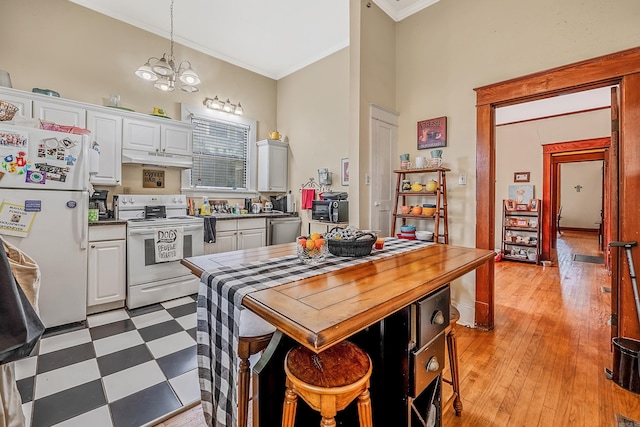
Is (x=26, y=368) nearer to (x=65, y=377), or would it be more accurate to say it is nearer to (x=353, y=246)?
(x=65, y=377)

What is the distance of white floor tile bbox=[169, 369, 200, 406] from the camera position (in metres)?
1.68

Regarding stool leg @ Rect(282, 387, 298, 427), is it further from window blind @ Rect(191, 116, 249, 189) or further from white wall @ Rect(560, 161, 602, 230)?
white wall @ Rect(560, 161, 602, 230)

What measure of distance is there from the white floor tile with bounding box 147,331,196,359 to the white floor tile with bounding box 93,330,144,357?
150mm

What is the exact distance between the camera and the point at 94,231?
272 centimetres

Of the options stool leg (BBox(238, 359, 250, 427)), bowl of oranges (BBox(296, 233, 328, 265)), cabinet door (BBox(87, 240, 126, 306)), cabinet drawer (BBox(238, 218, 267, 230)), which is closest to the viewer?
stool leg (BBox(238, 359, 250, 427))

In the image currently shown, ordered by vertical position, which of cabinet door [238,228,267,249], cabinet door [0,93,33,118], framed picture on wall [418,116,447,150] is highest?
cabinet door [0,93,33,118]

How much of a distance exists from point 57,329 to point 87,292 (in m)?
0.35

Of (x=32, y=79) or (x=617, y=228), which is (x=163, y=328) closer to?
(x=32, y=79)

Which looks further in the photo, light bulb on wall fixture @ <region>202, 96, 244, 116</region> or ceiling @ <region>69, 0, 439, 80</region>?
light bulb on wall fixture @ <region>202, 96, 244, 116</region>

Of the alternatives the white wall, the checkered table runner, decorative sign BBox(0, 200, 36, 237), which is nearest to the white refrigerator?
decorative sign BBox(0, 200, 36, 237)

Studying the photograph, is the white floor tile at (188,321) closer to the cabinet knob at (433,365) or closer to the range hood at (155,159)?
the range hood at (155,159)

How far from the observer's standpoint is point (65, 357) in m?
2.08

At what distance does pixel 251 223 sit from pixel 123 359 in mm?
2206

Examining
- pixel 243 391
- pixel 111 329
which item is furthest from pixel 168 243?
pixel 243 391
